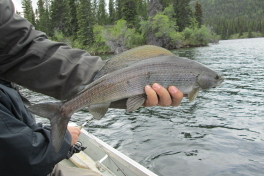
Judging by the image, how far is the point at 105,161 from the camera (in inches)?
173

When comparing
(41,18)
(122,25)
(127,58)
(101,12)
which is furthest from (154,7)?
(127,58)

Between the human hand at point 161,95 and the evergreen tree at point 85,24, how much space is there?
58336 mm

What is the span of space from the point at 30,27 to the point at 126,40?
4830 centimetres

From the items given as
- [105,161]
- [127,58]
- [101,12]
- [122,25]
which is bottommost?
[105,161]

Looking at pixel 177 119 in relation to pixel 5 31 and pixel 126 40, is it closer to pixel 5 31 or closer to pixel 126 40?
pixel 5 31

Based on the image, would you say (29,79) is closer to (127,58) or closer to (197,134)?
(127,58)

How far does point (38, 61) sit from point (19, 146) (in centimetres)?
78

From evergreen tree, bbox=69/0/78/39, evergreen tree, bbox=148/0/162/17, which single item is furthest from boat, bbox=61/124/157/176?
evergreen tree, bbox=69/0/78/39

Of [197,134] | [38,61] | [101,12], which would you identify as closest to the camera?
[38,61]

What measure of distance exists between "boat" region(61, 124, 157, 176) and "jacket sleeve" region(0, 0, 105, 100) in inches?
83.0

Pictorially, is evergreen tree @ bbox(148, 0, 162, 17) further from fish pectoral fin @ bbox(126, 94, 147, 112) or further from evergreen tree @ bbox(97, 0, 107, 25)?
fish pectoral fin @ bbox(126, 94, 147, 112)

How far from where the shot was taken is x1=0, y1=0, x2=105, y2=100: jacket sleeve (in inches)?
76.3

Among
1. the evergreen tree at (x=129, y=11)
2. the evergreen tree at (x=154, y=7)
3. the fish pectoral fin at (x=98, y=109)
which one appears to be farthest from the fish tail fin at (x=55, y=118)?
the evergreen tree at (x=129, y=11)

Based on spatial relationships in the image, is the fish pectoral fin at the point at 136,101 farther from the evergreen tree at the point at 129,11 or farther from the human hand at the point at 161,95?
A: the evergreen tree at the point at 129,11
